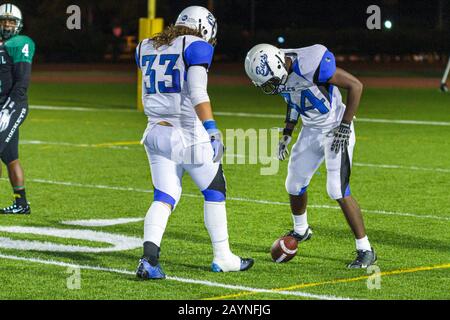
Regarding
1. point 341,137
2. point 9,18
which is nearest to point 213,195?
point 341,137

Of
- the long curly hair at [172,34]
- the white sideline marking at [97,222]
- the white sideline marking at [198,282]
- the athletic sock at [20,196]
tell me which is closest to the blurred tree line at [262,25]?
the athletic sock at [20,196]

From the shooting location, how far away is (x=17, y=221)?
10.3 metres

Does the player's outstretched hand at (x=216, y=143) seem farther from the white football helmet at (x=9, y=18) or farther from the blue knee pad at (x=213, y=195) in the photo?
the white football helmet at (x=9, y=18)

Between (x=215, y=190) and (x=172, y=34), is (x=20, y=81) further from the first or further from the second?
(x=215, y=190)

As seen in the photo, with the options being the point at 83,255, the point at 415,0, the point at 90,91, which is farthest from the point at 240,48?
the point at 83,255

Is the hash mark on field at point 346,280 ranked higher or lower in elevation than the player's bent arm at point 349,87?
lower

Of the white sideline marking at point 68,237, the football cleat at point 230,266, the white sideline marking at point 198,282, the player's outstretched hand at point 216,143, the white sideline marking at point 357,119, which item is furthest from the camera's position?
the white sideline marking at point 357,119

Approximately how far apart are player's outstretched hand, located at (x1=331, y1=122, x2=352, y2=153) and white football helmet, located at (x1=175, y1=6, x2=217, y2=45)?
3.80 ft

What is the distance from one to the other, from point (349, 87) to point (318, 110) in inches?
18.1

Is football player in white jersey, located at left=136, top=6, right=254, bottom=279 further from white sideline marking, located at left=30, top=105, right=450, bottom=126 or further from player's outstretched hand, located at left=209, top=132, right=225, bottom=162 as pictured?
white sideline marking, located at left=30, top=105, right=450, bottom=126

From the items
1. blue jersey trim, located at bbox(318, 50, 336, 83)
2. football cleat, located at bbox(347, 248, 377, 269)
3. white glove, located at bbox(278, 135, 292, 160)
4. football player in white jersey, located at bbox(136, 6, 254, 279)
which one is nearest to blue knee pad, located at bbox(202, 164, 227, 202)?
football player in white jersey, located at bbox(136, 6, 254, 279)

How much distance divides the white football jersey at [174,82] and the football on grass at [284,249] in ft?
3.53

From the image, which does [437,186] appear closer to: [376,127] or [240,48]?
[376,127]

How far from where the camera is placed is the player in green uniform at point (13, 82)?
10.6 metres
